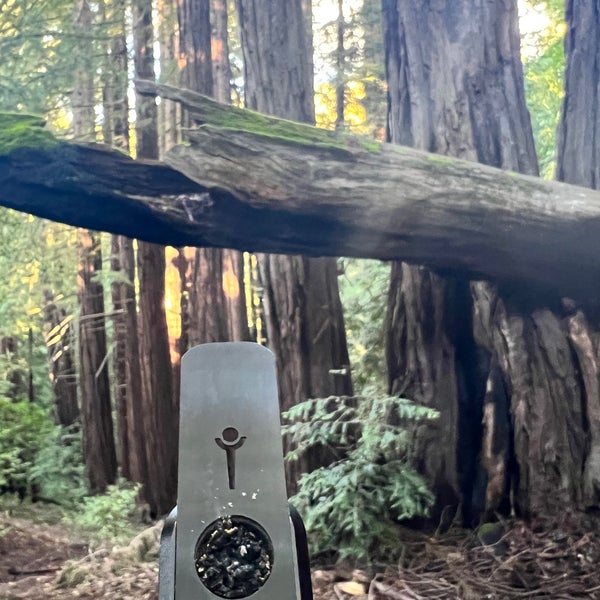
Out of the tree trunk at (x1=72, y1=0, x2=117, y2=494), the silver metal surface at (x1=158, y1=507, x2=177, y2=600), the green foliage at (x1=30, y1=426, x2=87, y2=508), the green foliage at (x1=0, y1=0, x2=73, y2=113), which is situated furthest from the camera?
the green foliage at (x1=30, y1=426, x2=87, y2=508)

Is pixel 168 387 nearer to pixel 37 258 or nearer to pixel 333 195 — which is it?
pixel 37 258

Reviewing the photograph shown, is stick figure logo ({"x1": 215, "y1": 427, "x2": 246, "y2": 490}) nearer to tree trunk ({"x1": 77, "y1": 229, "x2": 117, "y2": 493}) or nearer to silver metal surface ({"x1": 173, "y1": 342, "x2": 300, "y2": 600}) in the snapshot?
silver metal surface ({"x1": 173, "y1": 342, "x2": 300, "y2": 600})

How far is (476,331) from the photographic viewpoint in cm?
379

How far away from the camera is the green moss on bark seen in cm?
259

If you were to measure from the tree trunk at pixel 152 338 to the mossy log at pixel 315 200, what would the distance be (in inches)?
121

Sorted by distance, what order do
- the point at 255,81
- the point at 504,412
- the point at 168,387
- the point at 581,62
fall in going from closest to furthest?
the point at 504,412
the point at 581,62
the point at 255,81
the point at 168,387

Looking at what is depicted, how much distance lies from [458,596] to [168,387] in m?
3.44

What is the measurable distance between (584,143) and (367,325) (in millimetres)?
1592

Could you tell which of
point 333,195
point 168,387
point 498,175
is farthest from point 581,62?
point 168,387

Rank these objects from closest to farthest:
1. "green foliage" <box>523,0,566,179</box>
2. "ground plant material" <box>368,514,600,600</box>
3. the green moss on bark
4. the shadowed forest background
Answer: the green moss on bark < "ground plant material" <box>368,514,600,600</box> < the shadowed forest background < "green foliage" <box>523,0,566,179</box>

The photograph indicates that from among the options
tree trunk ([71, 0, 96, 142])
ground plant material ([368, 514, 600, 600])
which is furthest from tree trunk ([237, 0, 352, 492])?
ground plant material ([368, 514, 600, 600])

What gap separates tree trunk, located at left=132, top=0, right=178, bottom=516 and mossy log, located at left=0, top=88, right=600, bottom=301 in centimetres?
308

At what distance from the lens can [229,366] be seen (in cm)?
171

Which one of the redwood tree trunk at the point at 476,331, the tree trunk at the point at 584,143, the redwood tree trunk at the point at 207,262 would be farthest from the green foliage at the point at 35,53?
the tree trunk at the point at 584,143
